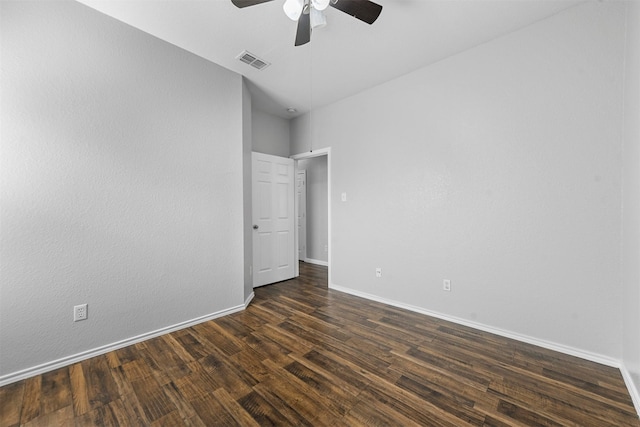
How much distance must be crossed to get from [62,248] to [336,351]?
89.5 inches

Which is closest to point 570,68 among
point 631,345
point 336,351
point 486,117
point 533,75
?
point 533,75

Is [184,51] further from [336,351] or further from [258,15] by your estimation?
[336,351]

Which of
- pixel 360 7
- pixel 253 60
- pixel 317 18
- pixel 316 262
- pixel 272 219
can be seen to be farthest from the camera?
pixel 316 262

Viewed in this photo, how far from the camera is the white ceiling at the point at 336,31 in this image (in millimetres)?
2039

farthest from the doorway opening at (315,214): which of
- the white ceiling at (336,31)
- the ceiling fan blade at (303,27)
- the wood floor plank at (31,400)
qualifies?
the wood floor plank at (31,400)

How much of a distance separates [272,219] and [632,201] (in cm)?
373

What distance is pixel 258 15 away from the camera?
2115mm

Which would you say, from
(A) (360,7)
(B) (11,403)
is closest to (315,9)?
(A) (360,7)

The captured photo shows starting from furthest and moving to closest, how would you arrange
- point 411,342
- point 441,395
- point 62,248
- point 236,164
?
point 236,164, point 411,342, point 62,248, point 441,395

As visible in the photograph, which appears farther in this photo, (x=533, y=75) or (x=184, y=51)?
(x=184, y=51)

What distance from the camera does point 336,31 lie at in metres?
2.31

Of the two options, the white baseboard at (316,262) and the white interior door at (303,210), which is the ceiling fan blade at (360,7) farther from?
the white baseboard at (316,262)

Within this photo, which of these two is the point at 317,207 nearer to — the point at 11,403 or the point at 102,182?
the point at 102,182

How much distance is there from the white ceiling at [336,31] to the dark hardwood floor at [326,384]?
2776mm
